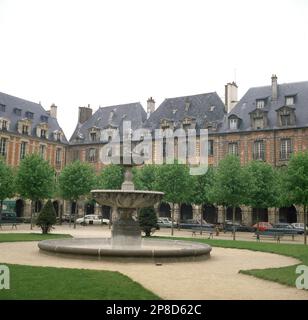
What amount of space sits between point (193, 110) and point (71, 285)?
145 ft

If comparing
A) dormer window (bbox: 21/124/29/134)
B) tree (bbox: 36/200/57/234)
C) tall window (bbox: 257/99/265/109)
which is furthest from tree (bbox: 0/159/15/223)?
tall window (bbox: 257/99/265/109)

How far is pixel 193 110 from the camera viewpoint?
51.9 metres

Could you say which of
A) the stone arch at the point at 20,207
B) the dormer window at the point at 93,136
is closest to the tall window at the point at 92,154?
the dormer window at the point at 93,136

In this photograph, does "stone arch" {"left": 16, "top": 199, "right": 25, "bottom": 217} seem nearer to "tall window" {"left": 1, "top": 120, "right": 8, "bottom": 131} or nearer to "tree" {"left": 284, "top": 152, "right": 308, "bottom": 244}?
"tall window" {"left": 1, "top": 120, "right": 8, "bottom": 131}

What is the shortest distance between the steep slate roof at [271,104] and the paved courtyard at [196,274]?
95.0ft

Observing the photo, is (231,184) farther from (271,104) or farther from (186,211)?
(271,104)

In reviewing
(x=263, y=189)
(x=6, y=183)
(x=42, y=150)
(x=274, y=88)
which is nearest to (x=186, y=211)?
(x=263, y=189)

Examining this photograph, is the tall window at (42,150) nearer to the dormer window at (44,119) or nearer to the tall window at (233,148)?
→ the dormer window at (44,119)

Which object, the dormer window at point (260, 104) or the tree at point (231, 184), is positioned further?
the dormer window at point (260, 104)

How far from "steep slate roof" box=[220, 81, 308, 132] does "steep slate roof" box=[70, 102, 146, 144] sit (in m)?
12.8

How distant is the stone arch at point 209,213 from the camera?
46737 millimetres
